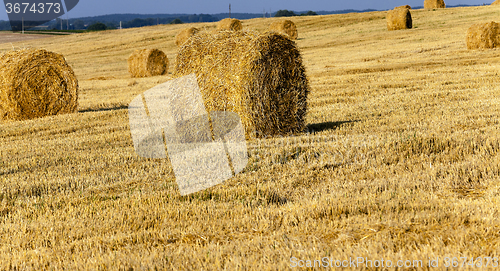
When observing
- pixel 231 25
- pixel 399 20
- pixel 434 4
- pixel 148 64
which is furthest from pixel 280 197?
pixel 434 4

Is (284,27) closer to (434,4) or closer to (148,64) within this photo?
(148,64)

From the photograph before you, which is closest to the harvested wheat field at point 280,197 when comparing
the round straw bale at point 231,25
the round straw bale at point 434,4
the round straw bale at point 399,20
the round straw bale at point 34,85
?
the round straw bale at point 34,85

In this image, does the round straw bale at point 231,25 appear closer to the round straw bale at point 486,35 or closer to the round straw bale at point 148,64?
the round straw bale at point 148,64

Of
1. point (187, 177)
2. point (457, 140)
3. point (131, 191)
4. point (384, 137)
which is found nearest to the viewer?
point (131, 191)

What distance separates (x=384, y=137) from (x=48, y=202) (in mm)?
4934

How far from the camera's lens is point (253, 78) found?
830cm

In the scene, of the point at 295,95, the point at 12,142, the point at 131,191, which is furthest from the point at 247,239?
the point at 12,142

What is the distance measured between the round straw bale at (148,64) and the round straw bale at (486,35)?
52.4 ft

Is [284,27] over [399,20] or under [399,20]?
under

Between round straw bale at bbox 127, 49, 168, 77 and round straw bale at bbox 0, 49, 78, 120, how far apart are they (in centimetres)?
1154

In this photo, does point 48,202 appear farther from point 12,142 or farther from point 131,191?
point 12,142

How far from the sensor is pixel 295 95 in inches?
352

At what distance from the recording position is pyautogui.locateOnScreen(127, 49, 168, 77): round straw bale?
24656 mm

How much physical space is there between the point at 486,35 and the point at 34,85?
21.1 metres
